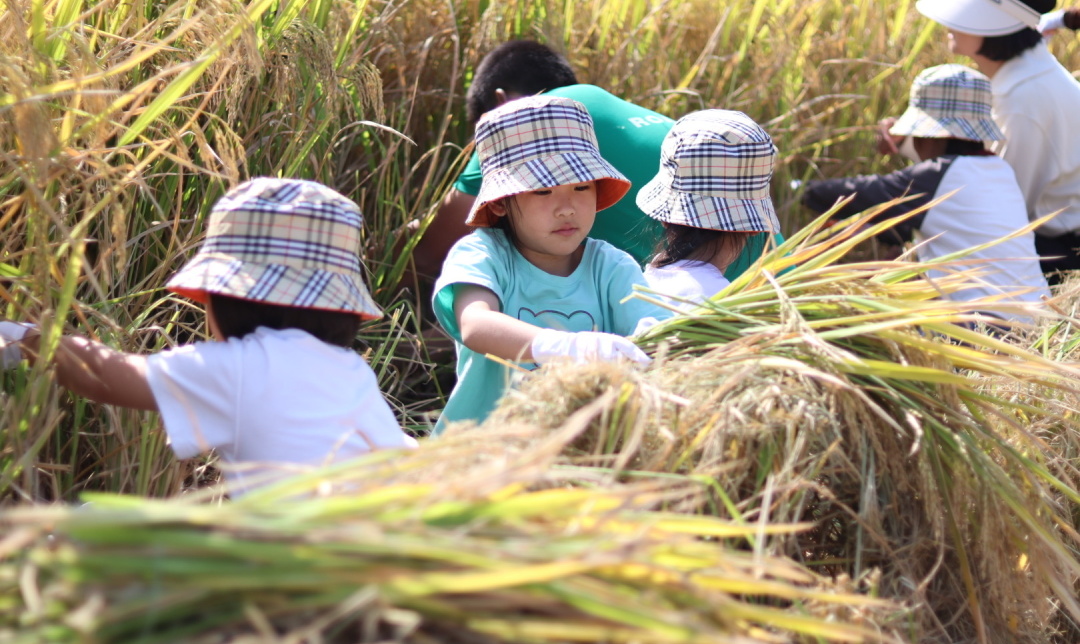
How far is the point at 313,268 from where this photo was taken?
173 cm

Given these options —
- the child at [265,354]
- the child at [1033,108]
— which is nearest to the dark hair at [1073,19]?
the child at [1033,108]

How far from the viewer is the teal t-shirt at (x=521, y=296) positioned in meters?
2.33

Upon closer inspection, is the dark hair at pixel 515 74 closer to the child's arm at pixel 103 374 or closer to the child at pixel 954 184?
the child at pixel 954 184

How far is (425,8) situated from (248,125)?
3.59 ft

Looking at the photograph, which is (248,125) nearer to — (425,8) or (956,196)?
(425,8)

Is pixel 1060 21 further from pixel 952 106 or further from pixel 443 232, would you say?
pixel 443 232

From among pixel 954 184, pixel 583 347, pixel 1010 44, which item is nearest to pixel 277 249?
pixel 583 347

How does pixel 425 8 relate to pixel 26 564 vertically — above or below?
above

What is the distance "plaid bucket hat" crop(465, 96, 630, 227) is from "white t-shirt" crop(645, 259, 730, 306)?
236 millimetres

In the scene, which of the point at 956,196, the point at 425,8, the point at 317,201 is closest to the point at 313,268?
the point at 317,201

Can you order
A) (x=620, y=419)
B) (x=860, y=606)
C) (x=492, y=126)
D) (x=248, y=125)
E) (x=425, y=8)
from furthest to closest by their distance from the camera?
(x=425, y=8) < (x=248, y=125) < (x=492, y=126) < (x=620, y=419) < (x=860, y=606)

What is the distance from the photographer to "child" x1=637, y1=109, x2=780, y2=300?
2.54 meters

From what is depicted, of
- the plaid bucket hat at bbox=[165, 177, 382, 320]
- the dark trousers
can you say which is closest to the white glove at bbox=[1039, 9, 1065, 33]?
the dark trousers

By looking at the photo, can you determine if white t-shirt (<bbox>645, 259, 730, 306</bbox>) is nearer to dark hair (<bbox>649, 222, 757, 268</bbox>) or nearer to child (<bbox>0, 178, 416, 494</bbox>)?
dark hair (<bbox>649, 222, 757, 268</bbox>)
